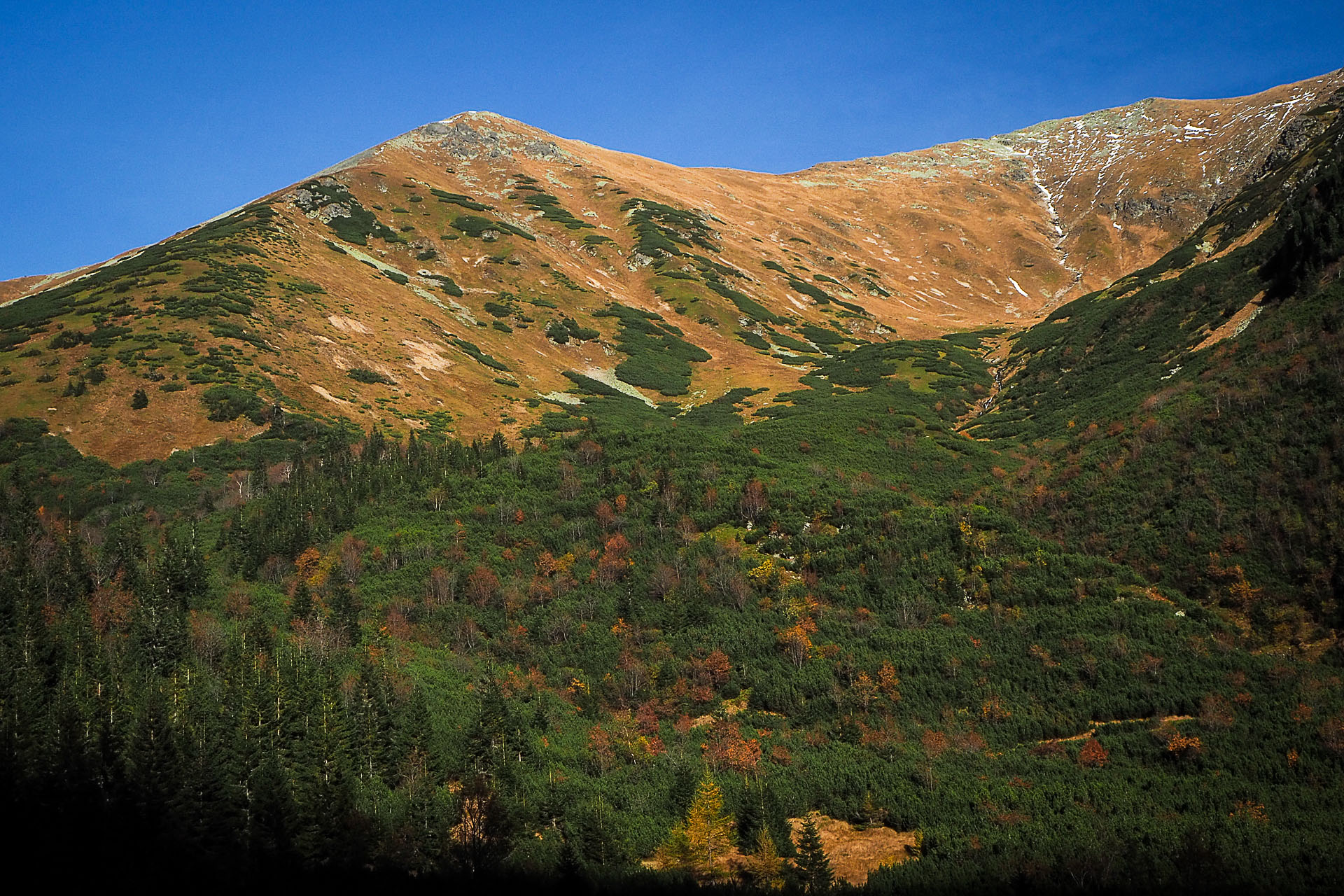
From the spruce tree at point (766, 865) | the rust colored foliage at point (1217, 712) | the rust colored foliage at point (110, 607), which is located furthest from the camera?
the rust colored foliage at point (110, 607)

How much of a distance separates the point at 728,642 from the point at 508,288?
82.4m

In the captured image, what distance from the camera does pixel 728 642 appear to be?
47.0 m

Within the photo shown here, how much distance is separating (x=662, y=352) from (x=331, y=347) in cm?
4455

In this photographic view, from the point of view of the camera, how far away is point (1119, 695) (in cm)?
3681

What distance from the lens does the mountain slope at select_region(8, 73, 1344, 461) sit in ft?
238

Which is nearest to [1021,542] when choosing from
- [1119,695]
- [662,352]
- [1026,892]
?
[1119,695]

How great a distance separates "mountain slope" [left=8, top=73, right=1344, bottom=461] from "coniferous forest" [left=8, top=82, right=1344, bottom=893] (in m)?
8.89

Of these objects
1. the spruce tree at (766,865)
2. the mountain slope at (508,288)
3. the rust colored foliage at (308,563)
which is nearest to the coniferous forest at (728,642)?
the spruce tree at (766,865)

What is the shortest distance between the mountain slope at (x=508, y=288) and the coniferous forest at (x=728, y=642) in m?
8.89

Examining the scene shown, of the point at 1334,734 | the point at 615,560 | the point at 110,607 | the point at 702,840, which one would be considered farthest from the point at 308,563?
the point at 1334,734

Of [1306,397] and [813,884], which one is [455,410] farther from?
[1306,397]

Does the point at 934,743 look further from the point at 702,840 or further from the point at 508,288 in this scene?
the point at 508,288

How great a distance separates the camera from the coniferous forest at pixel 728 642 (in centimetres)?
3092

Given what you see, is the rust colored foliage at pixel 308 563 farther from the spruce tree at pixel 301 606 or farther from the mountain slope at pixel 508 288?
the mountain slope at pixel 508 288
